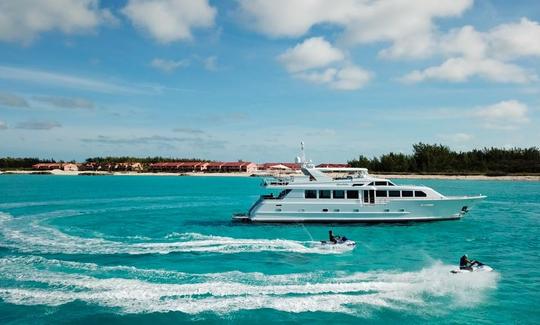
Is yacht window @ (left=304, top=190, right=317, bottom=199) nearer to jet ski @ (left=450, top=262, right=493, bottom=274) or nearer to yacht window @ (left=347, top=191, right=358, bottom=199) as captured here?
yacht window @ (left=347, top=191, right=358, bottom=199)

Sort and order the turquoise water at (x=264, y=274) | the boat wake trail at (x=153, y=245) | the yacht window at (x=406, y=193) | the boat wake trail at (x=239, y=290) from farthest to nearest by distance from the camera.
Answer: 1. the yacht window at (x=406, y=193)
2. the boat wake trail at (x=153, y=245)
3. the boat wake trail at (x=239, y=290)
4. the turquoise water at (x=264, y=274)

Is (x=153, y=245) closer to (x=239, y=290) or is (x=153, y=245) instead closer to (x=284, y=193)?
(x=239, y=290)

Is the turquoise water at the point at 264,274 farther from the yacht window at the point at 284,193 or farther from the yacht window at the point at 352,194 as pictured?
the yacht window at the point at 284,193

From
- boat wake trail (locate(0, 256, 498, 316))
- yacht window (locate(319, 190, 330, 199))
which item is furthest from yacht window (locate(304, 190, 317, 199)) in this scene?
boat wake trail (locate(0, 256, 498, 316))

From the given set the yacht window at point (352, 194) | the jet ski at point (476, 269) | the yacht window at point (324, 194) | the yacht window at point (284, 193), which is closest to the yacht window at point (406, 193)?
the yacht window at point (352, 194)

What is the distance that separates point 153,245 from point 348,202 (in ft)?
53.2

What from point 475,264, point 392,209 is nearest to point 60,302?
point 475,264

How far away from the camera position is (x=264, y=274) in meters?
21.2

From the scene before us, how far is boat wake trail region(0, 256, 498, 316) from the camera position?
16859 millimetres

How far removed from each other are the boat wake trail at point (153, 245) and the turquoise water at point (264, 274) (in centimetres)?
10

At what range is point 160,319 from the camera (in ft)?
51.3

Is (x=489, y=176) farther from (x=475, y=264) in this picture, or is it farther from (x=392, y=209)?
(x=475, y=264)

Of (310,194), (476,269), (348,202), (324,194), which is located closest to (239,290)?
(476,269)

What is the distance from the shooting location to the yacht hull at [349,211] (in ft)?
119
